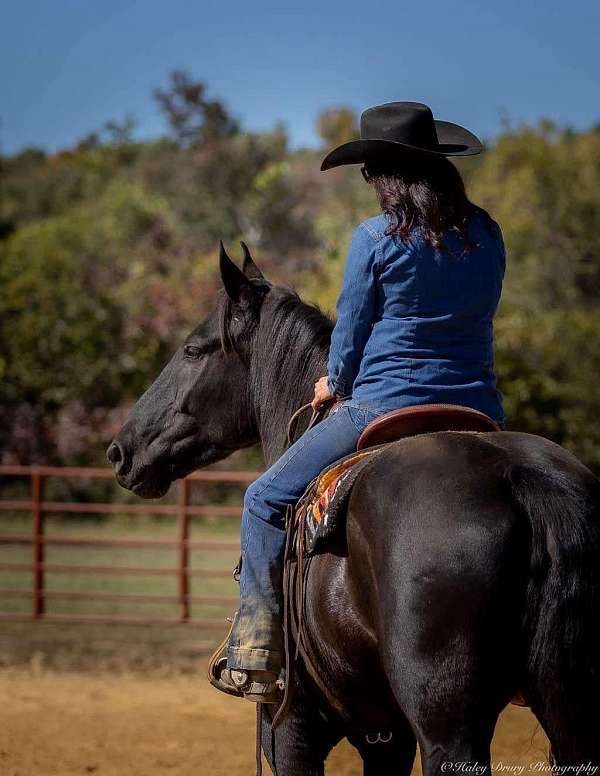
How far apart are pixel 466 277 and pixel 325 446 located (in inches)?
24.5

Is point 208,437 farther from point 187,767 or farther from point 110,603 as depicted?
point 110,603

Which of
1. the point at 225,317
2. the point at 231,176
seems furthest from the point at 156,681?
the point at 231,176

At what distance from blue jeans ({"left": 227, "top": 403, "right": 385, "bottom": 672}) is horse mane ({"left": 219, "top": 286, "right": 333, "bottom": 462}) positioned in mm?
381

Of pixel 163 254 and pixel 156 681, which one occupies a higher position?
pixel 163 254

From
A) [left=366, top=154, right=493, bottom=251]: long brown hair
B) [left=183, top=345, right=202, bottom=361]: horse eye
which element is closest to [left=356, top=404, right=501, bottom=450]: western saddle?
[left=366, top=154, right=493, bottom=251]: long brown hair

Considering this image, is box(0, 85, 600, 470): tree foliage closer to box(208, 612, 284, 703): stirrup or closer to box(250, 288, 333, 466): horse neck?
box(250, 288, 333, 466): horse neck

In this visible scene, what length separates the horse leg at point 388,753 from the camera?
3.15 m

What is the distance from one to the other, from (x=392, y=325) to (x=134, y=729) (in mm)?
3961

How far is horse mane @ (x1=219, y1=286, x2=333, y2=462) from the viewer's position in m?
3.25

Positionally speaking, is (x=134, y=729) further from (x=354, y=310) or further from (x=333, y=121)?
(x=333, y=121)

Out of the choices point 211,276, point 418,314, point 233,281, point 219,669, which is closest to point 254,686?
point 219,669

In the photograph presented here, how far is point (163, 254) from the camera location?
23484mm

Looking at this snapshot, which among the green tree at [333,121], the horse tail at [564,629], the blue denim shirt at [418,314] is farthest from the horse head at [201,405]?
the green tree at [333,121]

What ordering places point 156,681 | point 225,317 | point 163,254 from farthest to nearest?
point 163,254, point 156,681, point 225,317
